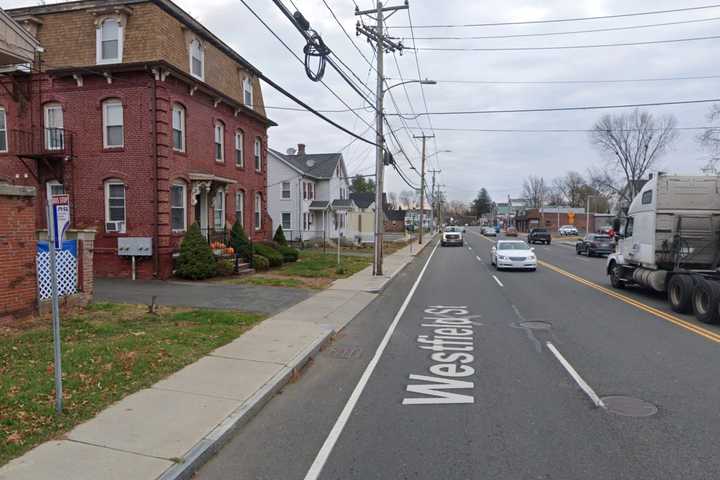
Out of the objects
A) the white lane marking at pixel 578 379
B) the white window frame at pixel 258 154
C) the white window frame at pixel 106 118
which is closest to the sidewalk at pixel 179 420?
the white lane marking at pixel 578 379

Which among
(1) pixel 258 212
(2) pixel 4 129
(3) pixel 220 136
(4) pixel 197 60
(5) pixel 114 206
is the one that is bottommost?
(1) pixel 258 212

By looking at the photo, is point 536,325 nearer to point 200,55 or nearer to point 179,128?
point 179,128

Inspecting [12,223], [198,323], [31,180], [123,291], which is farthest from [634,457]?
[31,180]

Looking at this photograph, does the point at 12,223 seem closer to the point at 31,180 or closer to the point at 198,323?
the point at 198,323

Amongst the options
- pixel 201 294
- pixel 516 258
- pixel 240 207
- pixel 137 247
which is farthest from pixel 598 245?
pixel 137 247

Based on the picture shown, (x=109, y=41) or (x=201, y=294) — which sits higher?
(x=109, y=41)

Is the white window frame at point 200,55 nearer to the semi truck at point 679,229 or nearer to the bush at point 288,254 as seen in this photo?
the bush at point 288,254

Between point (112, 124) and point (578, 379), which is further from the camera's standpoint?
→ point (112, 124)

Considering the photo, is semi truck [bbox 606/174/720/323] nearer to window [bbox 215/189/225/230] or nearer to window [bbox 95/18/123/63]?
window [bbox 215/189/225/230]

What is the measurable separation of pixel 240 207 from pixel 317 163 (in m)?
25.8

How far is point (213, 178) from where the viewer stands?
64.0 feet

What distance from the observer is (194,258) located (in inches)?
674

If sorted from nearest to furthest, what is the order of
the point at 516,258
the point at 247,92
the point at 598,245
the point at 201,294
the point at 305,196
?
the point at 201,294 → the point at 516,258 → the point at 247,92 → the point at 598,245 → the point at 305,196

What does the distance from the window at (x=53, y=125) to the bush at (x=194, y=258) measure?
5.68 metres
